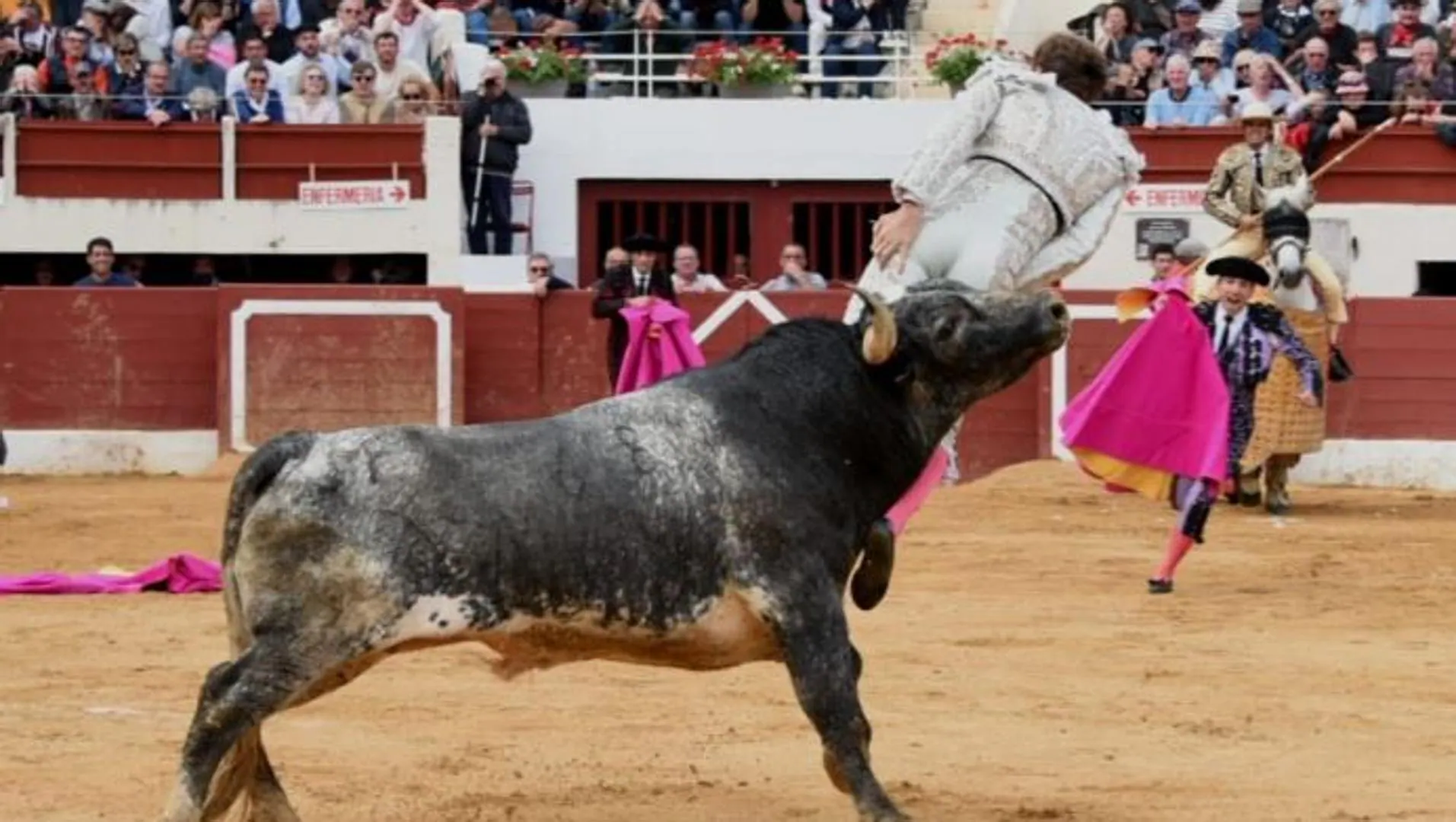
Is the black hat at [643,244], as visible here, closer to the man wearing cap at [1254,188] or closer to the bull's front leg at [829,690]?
the man wearing cap at [1254,188]

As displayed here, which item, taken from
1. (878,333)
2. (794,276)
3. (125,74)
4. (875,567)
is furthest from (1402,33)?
(878,333)

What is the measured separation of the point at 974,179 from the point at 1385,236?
13.0 metres

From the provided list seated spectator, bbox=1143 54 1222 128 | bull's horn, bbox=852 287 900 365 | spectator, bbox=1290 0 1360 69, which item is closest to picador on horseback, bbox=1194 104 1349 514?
spectator, bbox=1290 0 1360 69

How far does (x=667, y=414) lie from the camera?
21.9 ft

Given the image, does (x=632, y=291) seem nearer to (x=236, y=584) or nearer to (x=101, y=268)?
(x=101, y=268)

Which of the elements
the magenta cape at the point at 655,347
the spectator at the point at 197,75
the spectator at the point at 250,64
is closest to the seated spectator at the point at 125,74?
the spectator at the point at 197,75

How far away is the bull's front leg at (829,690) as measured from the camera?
6.53 meters

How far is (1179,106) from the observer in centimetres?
2130

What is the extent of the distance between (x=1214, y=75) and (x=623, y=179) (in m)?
4.05

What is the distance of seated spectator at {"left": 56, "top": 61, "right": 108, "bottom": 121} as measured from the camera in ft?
70.6

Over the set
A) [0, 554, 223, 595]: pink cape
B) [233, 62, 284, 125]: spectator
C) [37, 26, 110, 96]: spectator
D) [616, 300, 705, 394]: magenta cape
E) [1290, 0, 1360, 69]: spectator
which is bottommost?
[0, 554, 223, 595]: pink cape

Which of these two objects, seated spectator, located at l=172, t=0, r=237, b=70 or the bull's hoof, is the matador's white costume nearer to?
the bull's hoof

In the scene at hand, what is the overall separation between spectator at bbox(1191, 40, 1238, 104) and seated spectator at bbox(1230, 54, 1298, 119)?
358mm

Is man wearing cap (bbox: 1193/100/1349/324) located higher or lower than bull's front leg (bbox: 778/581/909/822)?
higher
